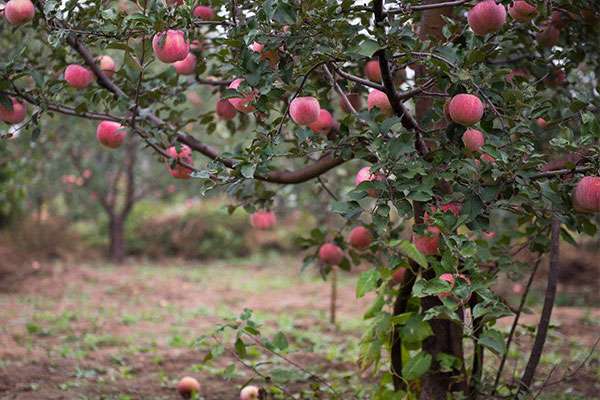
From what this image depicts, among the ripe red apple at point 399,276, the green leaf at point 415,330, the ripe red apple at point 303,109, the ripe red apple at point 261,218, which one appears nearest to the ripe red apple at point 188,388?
the ripe red apple at point 261,218

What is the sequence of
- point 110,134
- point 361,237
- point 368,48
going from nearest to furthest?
point 368,48 → point 110,134 → point 361,237

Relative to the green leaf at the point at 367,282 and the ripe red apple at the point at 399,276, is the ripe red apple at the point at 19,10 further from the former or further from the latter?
the ripe red apple at the point at 399,276

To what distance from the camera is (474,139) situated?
201 centimetres

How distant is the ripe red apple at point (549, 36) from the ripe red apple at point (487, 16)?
848 mm

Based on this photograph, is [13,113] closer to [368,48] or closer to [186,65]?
[186,65]

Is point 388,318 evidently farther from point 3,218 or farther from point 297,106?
point 3,218

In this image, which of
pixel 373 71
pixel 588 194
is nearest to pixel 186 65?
pixel 373 71

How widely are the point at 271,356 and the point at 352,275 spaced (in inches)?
203

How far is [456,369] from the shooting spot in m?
2.54

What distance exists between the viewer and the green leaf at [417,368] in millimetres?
2412

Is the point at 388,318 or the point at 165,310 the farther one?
the point at 165,310

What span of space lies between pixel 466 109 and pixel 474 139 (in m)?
0.13

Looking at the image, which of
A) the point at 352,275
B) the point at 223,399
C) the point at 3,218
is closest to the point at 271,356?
the point at 223,399

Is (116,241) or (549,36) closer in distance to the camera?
(549,36)
